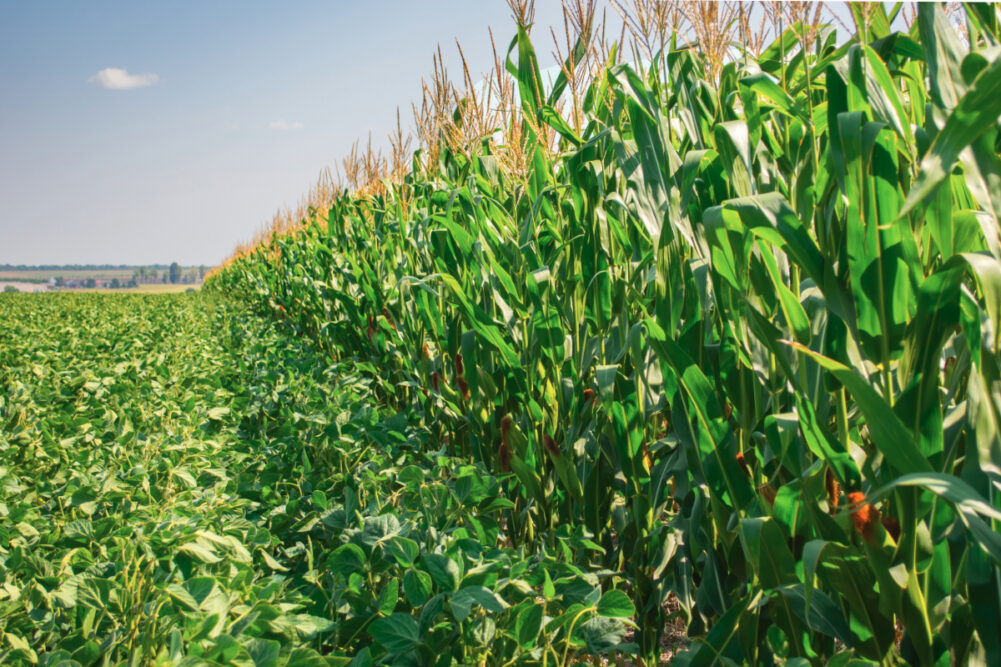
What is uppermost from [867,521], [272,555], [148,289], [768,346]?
[148,289]

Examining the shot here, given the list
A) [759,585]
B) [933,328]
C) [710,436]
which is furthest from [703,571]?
[933,328]

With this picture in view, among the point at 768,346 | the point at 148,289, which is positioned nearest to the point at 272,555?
the point at 768,346

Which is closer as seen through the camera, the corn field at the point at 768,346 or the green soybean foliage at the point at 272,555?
the corn field at the point at 768,346

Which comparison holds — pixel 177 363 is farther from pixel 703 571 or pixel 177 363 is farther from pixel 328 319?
pixel 703 571

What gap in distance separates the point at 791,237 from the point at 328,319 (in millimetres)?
4319

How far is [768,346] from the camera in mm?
1169

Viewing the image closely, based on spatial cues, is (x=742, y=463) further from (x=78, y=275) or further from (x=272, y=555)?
(x=78, y=275)

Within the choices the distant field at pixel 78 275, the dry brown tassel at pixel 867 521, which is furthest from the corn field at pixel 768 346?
the distant field at pixel 78 275

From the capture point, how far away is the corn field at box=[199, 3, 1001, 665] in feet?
3.08

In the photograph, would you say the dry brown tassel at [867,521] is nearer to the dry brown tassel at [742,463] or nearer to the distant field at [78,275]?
the dry brown tassel at [742,463]

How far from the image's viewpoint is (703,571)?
1479 mm

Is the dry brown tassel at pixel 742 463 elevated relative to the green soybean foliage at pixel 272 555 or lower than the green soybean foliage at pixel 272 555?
elevated

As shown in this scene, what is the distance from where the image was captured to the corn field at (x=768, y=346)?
94cm

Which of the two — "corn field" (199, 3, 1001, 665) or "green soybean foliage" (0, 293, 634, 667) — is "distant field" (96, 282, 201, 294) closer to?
"green soybean foliage" (0, 293, 634, 667)
